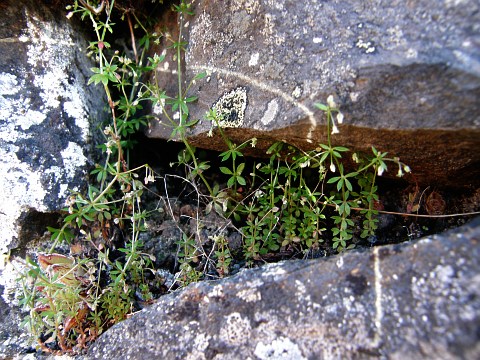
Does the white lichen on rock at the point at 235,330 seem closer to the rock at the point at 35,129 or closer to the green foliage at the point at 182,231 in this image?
the green foliage at the point at 182,231

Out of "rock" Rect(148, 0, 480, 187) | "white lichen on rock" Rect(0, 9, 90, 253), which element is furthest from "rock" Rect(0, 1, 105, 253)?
"rock" Rect(148, 0, 480, 187)

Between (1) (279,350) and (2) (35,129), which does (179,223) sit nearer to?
(2) (35,129)

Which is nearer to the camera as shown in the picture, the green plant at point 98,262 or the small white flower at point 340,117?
the small white flower at point 340,117

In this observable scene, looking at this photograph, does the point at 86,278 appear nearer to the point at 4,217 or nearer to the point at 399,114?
the point at 4,217

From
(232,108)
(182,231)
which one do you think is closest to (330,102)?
(232,108)

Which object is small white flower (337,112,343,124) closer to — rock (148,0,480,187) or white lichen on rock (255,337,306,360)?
rock (148,0,480,187)

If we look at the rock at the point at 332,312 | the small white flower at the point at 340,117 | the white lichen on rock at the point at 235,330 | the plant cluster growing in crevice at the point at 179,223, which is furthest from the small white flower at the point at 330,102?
the white lichen on rock at the point at 235,330
